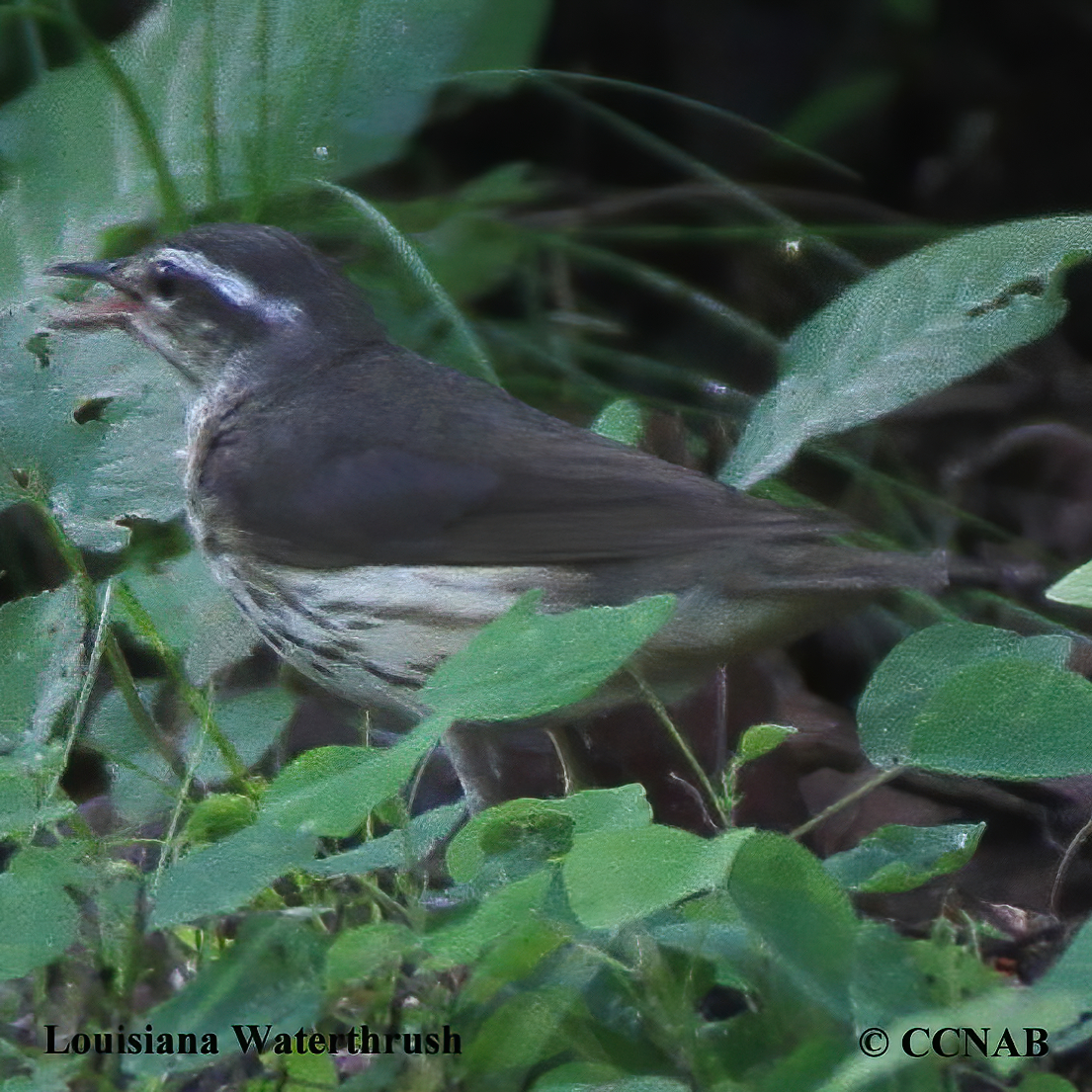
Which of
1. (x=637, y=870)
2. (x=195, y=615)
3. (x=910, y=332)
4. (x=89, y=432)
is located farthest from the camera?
(x=910, y=332)

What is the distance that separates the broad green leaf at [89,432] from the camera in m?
2.31

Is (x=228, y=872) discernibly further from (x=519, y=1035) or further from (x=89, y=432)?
(x=89, y=432)

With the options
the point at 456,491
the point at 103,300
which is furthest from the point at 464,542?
the point at 103,300

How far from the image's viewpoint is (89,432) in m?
2.39

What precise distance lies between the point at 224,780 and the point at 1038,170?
12.5 feet

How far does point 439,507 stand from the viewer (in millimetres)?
2611

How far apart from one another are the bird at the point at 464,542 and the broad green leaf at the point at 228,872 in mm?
840

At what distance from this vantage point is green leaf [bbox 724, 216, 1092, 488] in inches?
101

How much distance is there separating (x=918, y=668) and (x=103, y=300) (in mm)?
1706

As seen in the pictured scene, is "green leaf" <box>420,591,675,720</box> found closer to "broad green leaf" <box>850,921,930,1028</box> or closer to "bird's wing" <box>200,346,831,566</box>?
"broad green leaf" <box>850,921,930,1028</box>

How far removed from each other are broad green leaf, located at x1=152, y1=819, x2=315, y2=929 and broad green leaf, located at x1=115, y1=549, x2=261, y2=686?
2.28 ft

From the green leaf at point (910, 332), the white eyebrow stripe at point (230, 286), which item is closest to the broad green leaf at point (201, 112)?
the white eyebrow stripe at point (230, 286)

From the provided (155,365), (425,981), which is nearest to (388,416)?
(155,365)

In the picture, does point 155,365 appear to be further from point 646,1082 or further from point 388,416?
point 646,1082
